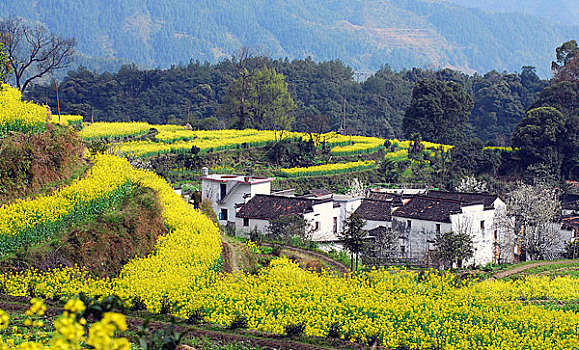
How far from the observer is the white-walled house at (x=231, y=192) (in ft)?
135

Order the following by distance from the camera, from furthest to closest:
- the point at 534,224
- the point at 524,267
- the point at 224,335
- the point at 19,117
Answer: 1. the point at 534,224
2. the point at 524,267
3. the point at 19,117
4. the point at 224,335

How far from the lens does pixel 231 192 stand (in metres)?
41.5

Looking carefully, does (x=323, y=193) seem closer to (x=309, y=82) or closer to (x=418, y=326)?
(x=418, y=326)

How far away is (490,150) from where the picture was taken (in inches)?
2475

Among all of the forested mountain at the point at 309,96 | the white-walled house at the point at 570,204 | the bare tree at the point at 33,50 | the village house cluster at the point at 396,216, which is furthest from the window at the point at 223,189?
the forested mountain at the point at 309,96

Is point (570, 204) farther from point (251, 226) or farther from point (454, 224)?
point (251, 226)

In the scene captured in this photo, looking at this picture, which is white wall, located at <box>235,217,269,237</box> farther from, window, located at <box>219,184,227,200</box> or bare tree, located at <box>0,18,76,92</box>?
bare tree, located at <box>0,18,76,92</box>

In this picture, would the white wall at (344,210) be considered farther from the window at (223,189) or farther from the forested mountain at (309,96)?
the forested mountain at (309,96)

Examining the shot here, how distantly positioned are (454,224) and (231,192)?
44.3 feet

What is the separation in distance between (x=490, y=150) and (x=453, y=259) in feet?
A: 101

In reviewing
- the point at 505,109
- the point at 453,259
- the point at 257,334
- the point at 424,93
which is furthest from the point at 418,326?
the point at 505,109

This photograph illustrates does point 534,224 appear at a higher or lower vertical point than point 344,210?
lower

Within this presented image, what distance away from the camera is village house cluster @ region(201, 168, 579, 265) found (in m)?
37.2

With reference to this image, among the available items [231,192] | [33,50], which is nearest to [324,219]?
[231,192]
